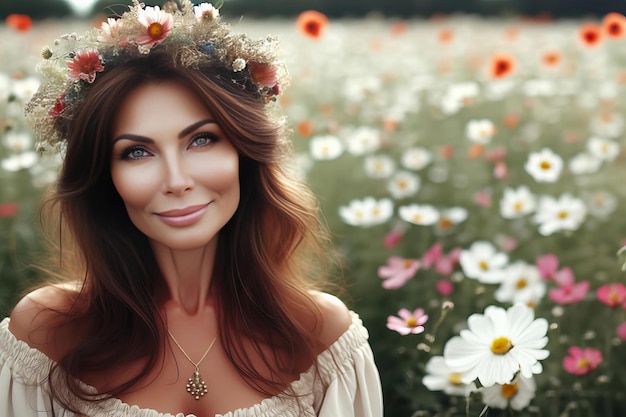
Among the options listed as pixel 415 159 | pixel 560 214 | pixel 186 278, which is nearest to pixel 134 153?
pixel 186 278

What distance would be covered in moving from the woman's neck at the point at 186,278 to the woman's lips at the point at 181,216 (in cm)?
12

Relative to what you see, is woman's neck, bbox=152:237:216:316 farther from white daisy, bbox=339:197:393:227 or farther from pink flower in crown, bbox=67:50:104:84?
white daisy, bbox=339:197:393:227

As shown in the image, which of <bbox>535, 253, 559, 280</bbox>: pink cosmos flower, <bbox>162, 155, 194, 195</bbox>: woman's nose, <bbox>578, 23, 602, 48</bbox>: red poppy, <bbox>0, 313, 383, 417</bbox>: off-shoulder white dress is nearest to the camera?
<bbox>162, 155, 194, 195</bbox>: woman's nose

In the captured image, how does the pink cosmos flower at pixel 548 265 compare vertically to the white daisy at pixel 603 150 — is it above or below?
below

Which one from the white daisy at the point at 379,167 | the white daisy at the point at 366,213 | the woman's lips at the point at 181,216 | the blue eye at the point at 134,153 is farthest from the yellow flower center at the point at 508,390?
the white daisy at the point at 379,167

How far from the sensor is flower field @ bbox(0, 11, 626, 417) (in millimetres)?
1802

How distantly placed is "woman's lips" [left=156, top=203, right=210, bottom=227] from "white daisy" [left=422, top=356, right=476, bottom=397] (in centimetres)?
55

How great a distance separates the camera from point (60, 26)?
5.02 metres

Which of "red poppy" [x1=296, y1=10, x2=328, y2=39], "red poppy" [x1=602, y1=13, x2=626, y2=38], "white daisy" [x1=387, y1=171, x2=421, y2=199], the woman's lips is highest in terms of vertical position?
"red poppy" [x1=602, y1=13, x2=626, y2=38]

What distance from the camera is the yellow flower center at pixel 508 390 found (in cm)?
157

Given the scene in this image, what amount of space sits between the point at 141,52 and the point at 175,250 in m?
0.33

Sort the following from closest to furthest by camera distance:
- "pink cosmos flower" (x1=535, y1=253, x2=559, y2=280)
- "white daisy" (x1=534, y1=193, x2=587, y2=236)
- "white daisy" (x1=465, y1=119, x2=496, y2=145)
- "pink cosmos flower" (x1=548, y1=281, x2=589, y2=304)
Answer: "pink cosmos flower" (x1=548, y1=281, x2=589, y2=304), "pink cosmos flower" (x1=535, y1=253, x2=559, y2=280), "white daisy" (x1=534, y1=193, x2=587, y2=236), "white daisy" (x1=465, y1=119, x2=496, y2=145)

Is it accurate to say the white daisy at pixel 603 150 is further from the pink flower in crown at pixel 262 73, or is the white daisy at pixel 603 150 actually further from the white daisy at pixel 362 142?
the pink flower in crown at pixel 262 73

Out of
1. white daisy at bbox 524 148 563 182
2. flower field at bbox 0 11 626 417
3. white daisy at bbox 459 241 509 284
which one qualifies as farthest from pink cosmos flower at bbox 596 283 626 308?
white daisy at bbox 524 148 563 182
